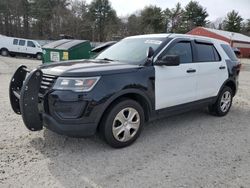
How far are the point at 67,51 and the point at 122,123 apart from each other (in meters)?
4.72

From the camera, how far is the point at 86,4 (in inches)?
2058

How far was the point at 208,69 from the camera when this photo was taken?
524 centimetres

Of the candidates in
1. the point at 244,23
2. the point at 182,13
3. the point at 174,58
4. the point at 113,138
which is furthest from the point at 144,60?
the point at 244,23

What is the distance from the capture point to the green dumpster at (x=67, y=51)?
26.3 feet

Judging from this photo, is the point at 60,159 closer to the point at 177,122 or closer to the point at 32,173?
the point at 32,173

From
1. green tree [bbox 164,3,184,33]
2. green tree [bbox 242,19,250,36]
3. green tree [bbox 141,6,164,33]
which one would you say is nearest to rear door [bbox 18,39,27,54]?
green tree [bbox 141,6,164,33]

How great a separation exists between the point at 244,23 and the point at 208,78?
7262 cm

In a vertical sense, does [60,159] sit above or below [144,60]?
below

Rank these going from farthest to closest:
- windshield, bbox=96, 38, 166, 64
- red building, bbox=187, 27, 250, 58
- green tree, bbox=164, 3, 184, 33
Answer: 1. green tree, bbox=164, 3, 184, 33
2. red building, bbox=187, 27, 250, 58
3. windshield, bbox=96, 38, 166, 64

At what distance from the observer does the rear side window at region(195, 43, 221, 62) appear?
16.9 feet

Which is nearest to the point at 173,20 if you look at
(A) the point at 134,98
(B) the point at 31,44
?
(B) the point at 31,44

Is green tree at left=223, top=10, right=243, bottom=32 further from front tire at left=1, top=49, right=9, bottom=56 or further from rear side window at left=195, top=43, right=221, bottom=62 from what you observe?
rear side window at left=195, top=43, right=221, bottom=62

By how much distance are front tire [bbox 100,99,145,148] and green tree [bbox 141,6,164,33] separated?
56.3 metres

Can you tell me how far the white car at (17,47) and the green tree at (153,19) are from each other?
3744 centimetres
